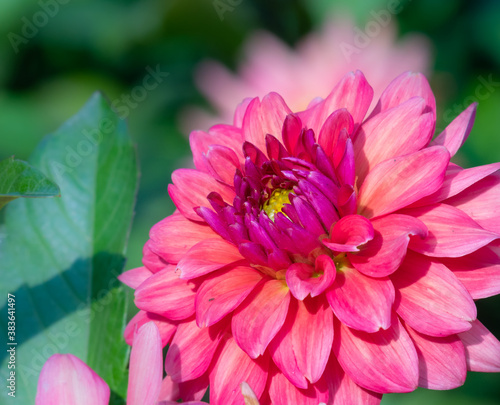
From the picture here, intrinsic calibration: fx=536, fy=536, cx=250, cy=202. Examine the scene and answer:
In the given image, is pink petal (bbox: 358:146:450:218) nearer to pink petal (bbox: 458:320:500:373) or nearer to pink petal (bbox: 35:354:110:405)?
pink petal (bbox: 458:320:500:373)

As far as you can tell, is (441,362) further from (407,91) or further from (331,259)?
(407,91)

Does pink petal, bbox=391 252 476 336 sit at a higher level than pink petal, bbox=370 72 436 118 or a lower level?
lower

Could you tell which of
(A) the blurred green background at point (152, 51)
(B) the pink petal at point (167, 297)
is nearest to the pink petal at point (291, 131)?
(B) the pink petal at point (167, 297)

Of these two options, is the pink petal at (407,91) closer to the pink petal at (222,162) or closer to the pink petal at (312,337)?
the pink petal at (222,162)

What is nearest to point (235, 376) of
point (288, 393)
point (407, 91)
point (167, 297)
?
point (288, 393)

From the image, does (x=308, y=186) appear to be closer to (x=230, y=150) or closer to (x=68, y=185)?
(x=230, y=150)

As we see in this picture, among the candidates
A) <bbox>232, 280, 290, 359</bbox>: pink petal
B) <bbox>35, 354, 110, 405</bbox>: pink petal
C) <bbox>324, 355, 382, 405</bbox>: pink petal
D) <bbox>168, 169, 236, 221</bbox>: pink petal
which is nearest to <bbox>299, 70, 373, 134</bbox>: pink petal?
<bbox>168, 169, 236, 221</bbox>: pink petal
